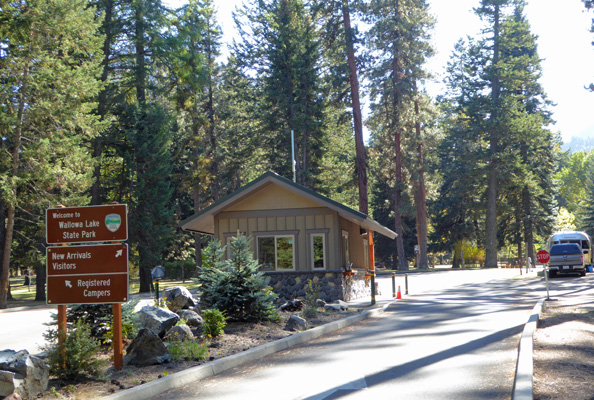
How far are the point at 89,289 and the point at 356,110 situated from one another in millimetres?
35103

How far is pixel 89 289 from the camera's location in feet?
29.5

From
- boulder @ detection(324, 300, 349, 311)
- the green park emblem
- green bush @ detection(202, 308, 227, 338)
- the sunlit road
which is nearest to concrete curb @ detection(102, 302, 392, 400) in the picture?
green bush @ detection(202, 308, 227, 338)

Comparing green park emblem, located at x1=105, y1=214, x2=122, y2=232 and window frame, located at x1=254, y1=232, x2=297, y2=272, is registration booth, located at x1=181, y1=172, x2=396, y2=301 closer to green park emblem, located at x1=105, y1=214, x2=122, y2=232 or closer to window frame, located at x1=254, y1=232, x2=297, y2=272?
window frame, located at x1=254, y1=232, x2=297, y2=272

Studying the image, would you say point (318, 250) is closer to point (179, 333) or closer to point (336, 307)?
point (336, 307)

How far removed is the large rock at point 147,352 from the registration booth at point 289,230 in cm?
1257

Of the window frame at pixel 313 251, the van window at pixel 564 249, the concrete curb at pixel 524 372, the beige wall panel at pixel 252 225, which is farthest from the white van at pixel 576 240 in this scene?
the concrete curb at pixel 524 372

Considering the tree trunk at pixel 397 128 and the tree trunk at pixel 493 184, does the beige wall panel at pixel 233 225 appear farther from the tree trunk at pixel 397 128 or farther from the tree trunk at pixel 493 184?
the tree trunk at pixel 493 184

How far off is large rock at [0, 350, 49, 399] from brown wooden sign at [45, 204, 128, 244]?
234 centimetres

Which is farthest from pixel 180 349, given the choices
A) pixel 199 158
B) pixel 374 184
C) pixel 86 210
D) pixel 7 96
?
pixel 374 184

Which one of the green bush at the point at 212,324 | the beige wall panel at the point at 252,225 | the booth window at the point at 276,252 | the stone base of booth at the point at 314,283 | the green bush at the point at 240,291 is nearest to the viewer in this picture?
the green bush at the point at 212,324

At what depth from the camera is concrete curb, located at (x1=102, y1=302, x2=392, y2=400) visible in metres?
7.37

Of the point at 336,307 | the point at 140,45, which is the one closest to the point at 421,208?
the point at 140,45

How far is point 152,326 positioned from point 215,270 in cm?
255

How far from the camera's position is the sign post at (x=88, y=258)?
353 inches
